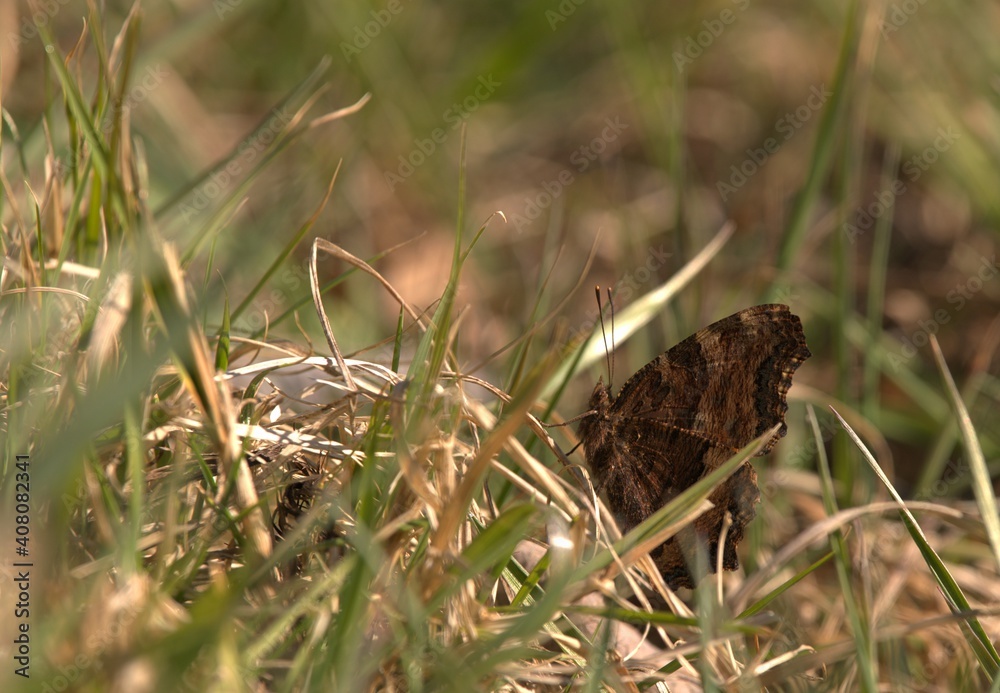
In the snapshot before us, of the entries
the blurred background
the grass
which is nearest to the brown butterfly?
the grass

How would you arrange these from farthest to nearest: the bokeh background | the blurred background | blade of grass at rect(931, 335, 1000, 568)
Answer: the bokeh background, the blurred background, blade of grass at rect(931, 335, 1000, 568)

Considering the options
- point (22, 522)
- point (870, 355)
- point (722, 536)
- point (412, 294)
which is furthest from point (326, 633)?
point (412, 294)

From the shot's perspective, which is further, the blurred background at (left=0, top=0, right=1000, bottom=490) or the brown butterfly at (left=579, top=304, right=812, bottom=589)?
the blurred background at (left=0, top=0, right=1000, bottom=490)

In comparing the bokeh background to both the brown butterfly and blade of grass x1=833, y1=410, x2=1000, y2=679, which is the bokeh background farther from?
blade of grass x1=833, y1=410, x2=1000, y2=679

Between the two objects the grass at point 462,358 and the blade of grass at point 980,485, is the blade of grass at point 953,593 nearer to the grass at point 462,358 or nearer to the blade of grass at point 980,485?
the grass at point 462,358

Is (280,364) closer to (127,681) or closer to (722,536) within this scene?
(127,681)

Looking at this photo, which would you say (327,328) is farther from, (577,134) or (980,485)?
(577,134)
